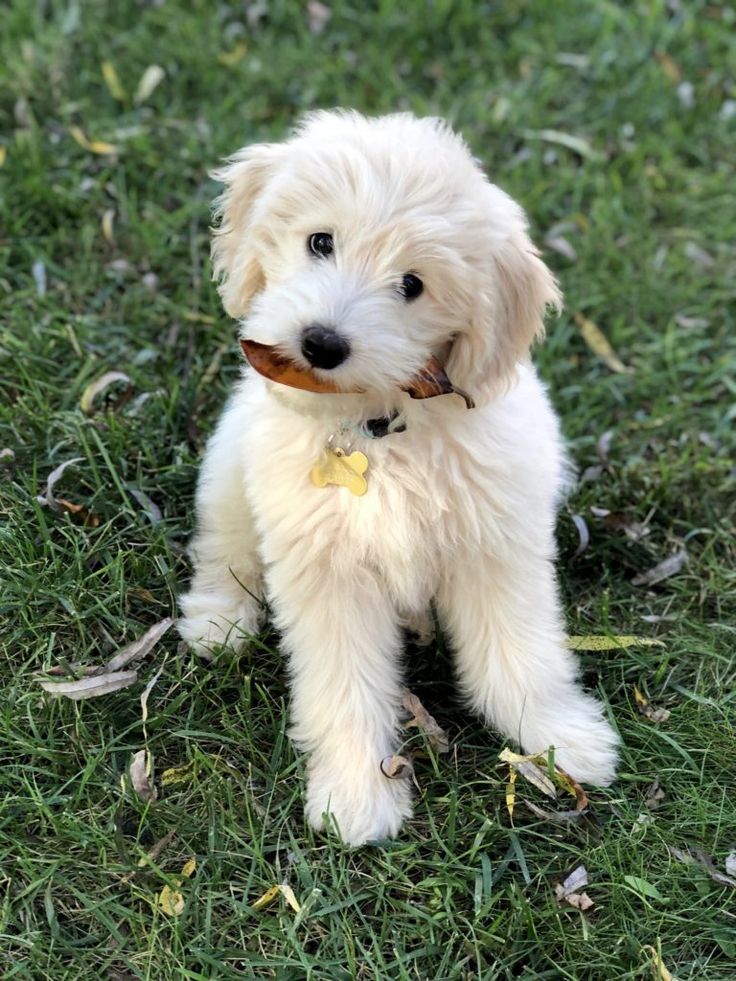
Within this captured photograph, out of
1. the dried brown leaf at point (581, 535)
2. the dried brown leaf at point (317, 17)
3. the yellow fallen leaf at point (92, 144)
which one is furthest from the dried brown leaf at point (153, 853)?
the dried brown leaf at point (317, 17)

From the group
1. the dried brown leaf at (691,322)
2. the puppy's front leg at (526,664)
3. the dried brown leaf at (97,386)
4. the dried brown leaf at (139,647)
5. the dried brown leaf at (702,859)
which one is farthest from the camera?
the dried brown leaf at (691,322)

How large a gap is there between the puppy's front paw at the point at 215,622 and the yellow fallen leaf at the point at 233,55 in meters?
3.27

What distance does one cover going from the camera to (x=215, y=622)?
3020 millimetres

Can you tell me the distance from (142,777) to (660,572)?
180 cm

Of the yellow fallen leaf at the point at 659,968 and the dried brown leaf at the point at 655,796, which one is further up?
the dried brown leaf at the point at 655,796

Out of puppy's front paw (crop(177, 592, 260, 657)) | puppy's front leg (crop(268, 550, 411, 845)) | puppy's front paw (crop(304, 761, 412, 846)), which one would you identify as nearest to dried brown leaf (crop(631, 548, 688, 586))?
puppy's front leg (crop(268, 550, 411, 845))

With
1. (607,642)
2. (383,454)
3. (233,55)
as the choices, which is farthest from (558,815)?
(233,55)

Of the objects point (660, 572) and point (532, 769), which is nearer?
point (532, 769)

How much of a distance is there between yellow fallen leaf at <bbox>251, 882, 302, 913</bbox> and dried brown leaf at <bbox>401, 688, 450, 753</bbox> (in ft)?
1.88

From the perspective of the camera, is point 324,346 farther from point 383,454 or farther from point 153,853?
point 153,853

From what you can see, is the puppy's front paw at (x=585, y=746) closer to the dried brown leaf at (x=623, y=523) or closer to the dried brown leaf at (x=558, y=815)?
the dried brown leaf at (x=558, y=815)

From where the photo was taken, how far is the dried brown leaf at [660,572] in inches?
133

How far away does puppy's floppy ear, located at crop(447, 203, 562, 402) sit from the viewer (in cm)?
234

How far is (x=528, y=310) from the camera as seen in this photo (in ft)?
7.99
